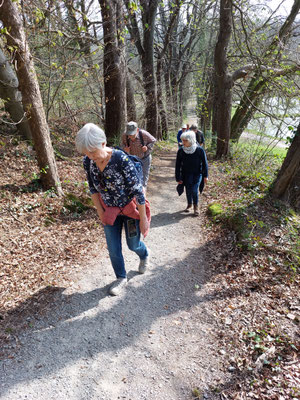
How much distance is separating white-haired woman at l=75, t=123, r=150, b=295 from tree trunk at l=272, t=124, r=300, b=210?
339 cm

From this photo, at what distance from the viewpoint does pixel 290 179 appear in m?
4.98

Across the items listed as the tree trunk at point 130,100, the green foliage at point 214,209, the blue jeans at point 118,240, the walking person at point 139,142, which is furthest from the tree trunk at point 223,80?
the blue jeans at point 118,240

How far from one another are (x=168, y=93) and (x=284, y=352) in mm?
18532

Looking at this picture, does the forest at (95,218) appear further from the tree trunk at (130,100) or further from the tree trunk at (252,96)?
the tree trunk at (130,100)

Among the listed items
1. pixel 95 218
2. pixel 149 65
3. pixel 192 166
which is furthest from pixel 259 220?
pixel 149 65

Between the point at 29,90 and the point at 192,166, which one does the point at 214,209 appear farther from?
the point at 29,90

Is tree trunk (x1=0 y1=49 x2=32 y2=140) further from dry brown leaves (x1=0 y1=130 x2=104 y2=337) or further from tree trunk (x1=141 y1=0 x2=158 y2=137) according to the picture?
tree trunk (x1=141 y1=0 x2=158 y2=137)

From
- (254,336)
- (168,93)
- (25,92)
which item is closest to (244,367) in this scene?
(254,336)

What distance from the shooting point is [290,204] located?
16.8ft

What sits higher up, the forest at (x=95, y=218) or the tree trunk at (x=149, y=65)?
the tree trunk at (x=149, y=65)

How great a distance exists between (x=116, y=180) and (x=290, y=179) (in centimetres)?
392

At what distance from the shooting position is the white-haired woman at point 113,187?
2.36 m

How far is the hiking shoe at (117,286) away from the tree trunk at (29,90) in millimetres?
2998

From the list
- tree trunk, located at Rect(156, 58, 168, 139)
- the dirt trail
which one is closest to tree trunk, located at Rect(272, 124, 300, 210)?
the dirt trail
